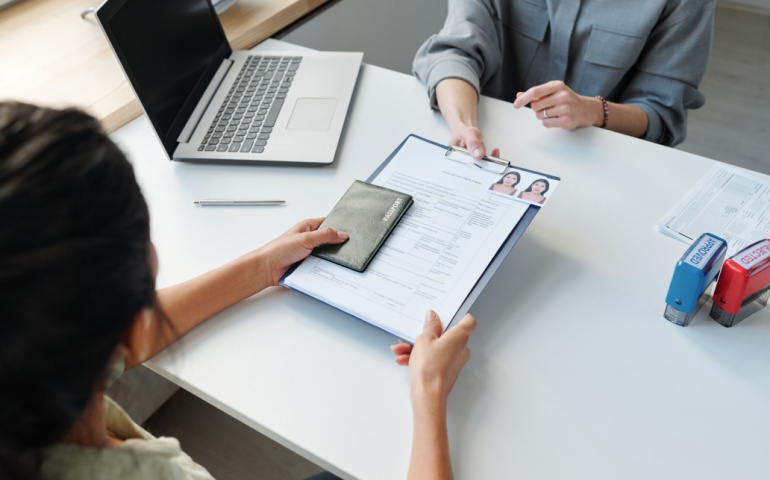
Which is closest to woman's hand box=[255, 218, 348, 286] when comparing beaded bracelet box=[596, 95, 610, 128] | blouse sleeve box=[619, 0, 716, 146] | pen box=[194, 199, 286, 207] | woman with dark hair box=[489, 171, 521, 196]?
pen box=[194, 199, 286, 207]

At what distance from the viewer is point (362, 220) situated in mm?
854

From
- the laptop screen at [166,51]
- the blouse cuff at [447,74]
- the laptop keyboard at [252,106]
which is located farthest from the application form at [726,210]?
the laptop screen at [166,51]

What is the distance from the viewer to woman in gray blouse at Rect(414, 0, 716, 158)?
1.05 m

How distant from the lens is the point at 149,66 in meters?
0.99

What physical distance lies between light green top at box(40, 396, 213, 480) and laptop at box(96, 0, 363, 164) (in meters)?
0.54

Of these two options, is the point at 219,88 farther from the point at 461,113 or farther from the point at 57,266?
the point at 57,266

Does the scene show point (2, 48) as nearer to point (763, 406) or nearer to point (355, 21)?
point (355, 21)

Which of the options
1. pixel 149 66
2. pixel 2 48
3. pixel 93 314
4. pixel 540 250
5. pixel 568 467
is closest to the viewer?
pixel 93 314

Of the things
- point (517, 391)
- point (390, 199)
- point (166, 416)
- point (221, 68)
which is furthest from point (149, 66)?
point (166, 416)

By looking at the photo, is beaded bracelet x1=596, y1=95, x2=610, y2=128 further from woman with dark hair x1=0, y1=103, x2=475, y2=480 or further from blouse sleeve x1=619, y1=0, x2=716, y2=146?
woman with dark hair x1=0, y1=103, x2=475, y2=480

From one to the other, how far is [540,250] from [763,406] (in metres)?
0.32

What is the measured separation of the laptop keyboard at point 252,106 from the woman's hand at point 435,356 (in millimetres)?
479

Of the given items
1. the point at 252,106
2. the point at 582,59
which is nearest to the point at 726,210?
the point at 582,59

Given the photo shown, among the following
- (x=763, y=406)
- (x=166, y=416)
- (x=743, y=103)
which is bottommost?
(x=743, y=103)
